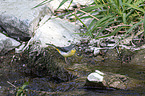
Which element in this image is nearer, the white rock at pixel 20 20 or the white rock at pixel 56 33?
the white rock at pixel 56 33

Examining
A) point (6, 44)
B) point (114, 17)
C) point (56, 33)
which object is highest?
point (114, 17)

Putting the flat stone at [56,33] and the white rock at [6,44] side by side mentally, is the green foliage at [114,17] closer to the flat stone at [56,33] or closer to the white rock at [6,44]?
the flat stone at [56,33]

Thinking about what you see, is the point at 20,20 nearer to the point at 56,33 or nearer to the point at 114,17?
the point at 56,33

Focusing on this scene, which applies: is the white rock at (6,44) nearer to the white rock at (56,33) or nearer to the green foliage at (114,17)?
the white rock at (56,33)

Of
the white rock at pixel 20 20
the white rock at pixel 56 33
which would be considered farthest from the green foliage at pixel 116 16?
the white rock at pixel 20 20

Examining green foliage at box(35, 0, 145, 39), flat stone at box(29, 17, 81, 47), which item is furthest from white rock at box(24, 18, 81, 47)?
green foliage at box(35, 0, 145, 39)

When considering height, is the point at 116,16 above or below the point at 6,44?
above

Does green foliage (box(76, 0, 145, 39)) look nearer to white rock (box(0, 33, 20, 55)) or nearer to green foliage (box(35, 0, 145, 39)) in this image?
green foliage (box(35, 0, 145, 39))

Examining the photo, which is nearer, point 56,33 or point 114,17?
point 114,17

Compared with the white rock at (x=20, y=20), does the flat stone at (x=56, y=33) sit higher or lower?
lower

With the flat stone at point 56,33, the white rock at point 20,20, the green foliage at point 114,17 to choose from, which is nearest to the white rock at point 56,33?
the flat stone at point 56,33

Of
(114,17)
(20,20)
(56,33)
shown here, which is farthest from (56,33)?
(114,17)

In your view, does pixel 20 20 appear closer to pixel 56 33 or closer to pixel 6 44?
pixel 6 44

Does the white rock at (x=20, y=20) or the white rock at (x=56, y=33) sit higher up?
the white rock at (x=20, y=20)
